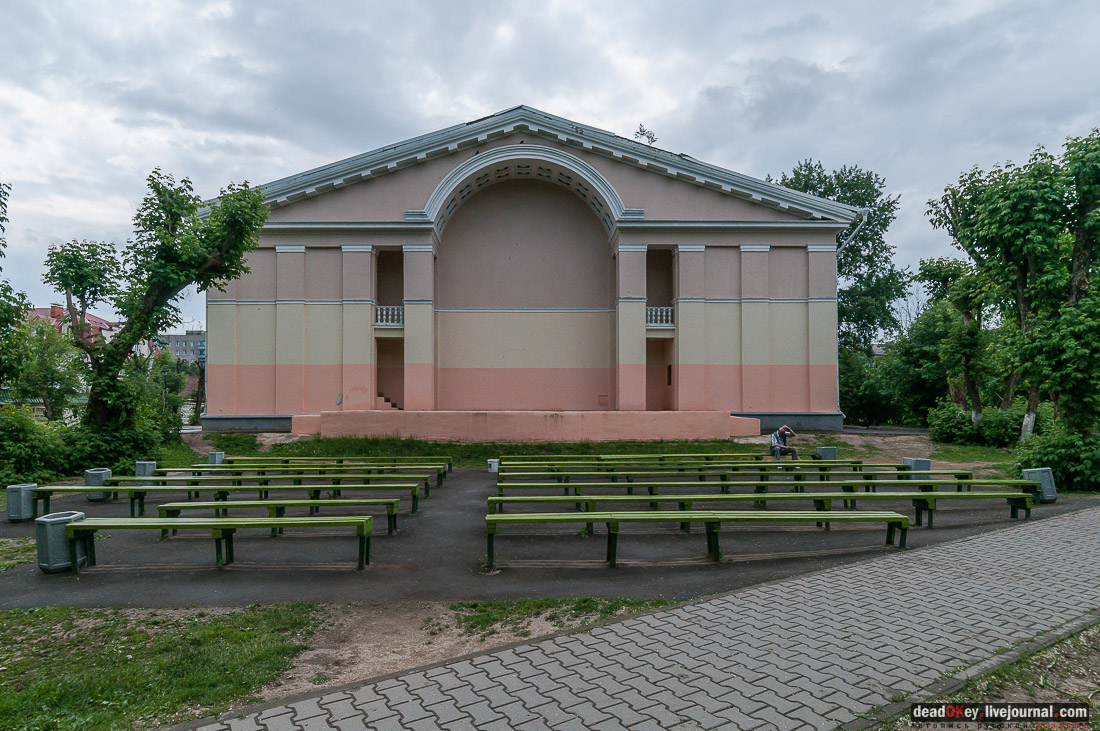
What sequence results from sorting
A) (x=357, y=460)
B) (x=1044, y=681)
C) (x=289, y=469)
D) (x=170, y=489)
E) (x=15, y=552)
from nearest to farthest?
(x=1044, y=681) → (x=15, y=552) → (x=170, y=489) → (x=289, y=469) → (x=357, y=460)

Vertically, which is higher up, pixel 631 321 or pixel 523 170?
pixel 523 170

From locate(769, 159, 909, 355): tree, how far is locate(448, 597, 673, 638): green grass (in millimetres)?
36530

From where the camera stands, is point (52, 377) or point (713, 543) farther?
point (52, 377)

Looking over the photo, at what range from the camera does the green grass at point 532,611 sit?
15.9ft

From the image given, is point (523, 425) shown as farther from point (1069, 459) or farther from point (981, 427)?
point (981, 427)

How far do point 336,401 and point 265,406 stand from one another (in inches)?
96.0

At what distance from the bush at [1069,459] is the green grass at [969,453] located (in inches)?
209

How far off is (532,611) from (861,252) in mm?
38758

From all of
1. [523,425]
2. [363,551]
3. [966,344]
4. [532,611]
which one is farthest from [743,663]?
[966,344]

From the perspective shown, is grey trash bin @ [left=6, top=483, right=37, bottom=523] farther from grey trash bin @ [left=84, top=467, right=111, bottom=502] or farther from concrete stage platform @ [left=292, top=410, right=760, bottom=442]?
concrete stage platform @ [left=292, top=410, right=760, bottom=442]

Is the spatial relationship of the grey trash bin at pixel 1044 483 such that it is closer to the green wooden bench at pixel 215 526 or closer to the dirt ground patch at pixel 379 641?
the dirt ground patch at pixel 379 641

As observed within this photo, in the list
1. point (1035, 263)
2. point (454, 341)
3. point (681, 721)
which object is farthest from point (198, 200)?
point (1035, 263)

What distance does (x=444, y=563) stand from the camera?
677 cm

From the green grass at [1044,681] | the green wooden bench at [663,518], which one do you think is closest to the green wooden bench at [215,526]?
the green wooden bench at [663,518]
